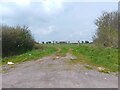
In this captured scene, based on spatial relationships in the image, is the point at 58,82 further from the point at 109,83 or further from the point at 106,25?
the point at 106,25

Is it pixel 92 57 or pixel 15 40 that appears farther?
pixel 15 40

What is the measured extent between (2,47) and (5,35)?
2.37 meters

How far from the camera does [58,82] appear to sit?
15758mm

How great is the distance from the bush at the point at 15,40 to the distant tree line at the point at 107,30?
11.6m

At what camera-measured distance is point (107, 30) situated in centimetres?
5159

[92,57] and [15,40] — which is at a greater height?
[15,40]

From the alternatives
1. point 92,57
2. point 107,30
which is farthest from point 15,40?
point 92,57

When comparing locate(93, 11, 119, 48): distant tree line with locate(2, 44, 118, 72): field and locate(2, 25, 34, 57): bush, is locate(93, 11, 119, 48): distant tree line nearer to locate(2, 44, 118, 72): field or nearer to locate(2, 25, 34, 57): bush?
locate(2, 44, 118, 72): field

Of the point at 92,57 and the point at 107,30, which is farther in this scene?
the point at 107,30

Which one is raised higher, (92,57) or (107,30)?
(107,30)

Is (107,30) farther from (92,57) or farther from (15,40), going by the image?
(92,57)

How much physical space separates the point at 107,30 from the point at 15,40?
14.3m

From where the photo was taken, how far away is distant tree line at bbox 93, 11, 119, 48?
49438 millimetres

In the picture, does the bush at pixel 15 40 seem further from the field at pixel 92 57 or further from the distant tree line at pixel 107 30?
the distant tree line at pixel 107 30
